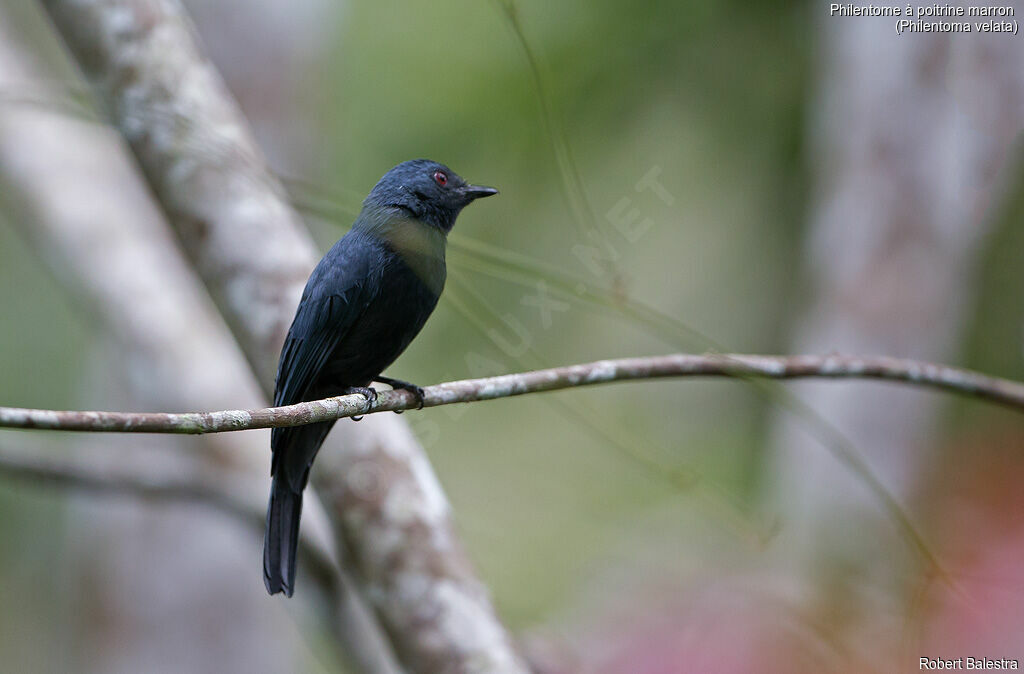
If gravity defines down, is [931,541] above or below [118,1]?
below

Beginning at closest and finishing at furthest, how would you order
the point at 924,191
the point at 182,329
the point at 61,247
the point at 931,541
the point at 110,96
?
1. the point at 110,96
2. the point at 931,541
3. the point at 182,329
4. the point at 61,247
5. the point at 924,191

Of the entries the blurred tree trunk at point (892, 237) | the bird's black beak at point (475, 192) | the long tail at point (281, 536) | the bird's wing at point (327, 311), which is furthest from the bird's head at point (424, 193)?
the blurred tree trunk at point (892, 237)

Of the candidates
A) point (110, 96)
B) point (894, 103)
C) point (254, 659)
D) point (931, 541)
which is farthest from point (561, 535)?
point (110, 96)

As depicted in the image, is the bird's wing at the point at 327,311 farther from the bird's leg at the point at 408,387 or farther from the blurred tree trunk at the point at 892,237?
the blurred tree trunk at the point at 892,237

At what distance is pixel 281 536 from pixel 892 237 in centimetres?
485

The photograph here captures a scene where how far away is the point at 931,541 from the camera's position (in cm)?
382

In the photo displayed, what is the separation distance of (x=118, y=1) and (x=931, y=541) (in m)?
3.81

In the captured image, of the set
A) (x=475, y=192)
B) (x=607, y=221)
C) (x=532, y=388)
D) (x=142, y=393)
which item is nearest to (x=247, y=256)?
(x=475, y=192)

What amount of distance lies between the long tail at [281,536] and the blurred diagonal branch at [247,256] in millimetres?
424

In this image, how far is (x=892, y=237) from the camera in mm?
6070

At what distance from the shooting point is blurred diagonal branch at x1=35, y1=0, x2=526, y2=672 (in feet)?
10.2

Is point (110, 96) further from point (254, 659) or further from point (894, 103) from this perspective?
point (894, 103)

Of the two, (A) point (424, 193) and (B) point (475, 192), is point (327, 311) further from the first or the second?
(B) point (475, 192)

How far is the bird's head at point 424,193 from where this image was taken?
110 inches
